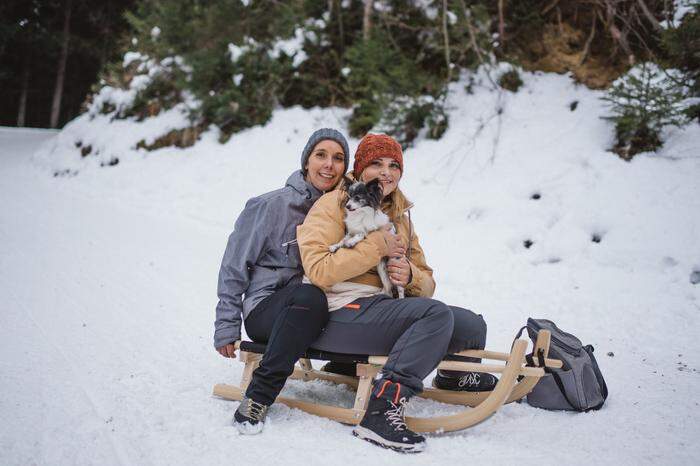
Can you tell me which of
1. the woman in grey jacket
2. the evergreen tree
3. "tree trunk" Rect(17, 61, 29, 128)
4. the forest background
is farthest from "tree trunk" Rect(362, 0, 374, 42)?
"tree trunk" Rect(17, 61, 29, 128)

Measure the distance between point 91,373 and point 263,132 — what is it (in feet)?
25.9

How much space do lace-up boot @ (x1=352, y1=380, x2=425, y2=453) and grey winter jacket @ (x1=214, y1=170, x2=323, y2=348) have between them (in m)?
0.83

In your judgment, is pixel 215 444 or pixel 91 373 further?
pixel 91 373

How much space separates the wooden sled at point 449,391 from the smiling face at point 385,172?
101 centimetres

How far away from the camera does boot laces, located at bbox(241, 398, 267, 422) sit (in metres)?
2.58

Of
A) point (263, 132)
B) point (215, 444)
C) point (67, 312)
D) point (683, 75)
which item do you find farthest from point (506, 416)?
point (263, 132)

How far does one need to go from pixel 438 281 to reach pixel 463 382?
235cm

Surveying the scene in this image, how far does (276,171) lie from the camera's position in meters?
9.28

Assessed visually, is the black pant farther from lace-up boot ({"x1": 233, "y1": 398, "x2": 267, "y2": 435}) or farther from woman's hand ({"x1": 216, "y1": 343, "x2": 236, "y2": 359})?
woman's hand ({"x1": 216, "y1": 343, "x2": 236, "y2": 359})

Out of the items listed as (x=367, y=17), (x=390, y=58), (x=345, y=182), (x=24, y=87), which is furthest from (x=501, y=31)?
(x=24, y=87)

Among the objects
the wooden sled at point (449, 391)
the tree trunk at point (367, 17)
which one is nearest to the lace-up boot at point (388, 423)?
the wooden sled at point (449, 391)

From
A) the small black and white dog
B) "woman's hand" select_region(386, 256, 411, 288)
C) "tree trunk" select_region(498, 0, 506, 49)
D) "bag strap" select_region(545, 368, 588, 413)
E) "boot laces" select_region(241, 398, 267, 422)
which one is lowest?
"boot laces" select_region(241, 398, 267, 422)

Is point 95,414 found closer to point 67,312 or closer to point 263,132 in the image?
point 67,312

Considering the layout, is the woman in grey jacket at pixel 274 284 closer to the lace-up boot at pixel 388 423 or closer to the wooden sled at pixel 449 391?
the wooden sled at pixel 449 391
